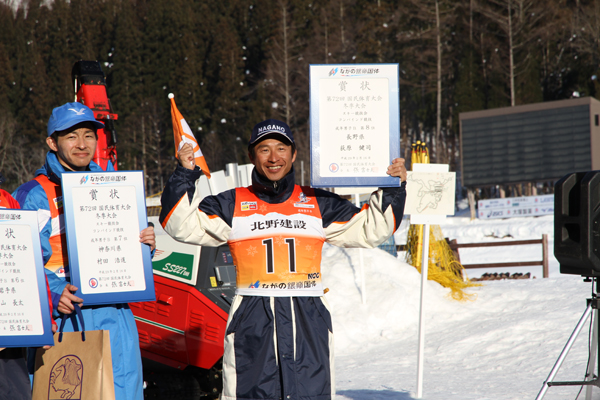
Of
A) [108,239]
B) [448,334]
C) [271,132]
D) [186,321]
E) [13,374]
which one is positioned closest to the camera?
[13,374]

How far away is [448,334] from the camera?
9008 millimetres

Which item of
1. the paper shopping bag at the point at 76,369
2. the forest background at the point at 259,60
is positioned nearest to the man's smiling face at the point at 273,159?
the paper shopping bag at the point at 76,369

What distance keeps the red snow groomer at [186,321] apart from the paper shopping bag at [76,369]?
2.73 meters

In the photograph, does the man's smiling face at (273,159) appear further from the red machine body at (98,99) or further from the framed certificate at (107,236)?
the red machine body at (98,99)

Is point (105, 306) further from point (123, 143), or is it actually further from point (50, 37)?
point (50, 37)

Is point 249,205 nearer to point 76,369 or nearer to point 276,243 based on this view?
point 276,243

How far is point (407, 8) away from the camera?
3975 cm

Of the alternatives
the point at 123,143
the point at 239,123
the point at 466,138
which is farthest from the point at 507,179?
the point at 123,143

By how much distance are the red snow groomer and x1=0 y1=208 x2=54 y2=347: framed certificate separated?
2859 millimetres

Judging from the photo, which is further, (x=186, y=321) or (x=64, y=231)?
(x=186, y=321)

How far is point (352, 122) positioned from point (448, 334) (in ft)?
21.5

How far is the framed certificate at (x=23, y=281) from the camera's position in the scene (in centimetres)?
283

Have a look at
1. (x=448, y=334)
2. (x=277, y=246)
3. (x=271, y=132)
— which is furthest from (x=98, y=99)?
(x=448, y=334)

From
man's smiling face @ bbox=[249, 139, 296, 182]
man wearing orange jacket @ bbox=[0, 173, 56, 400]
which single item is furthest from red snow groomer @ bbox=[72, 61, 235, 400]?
man's smiling face @ bbox=[249, 139, 296, 182]
